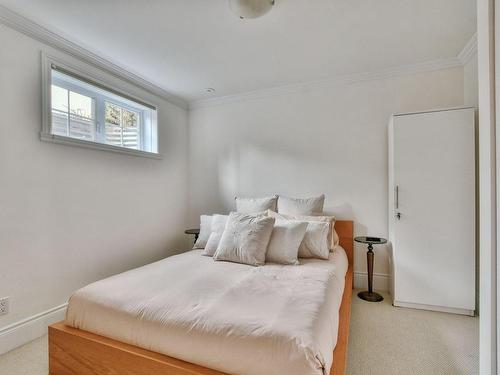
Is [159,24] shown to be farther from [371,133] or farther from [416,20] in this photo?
[371,133]

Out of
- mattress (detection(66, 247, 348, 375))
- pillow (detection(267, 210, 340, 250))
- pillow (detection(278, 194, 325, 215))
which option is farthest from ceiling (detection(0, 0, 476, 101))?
mattress (detection(66, 247, 348, 375))

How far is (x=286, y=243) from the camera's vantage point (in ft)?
7.56

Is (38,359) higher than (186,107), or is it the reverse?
(186,107)

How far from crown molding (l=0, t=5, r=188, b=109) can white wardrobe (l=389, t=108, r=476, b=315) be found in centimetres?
276

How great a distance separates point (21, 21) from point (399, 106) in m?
3.48

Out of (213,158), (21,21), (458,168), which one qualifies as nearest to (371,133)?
(458,168)

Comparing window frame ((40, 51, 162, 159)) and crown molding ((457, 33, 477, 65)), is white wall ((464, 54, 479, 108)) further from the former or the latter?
window frame ((40, 51, 162, 159))

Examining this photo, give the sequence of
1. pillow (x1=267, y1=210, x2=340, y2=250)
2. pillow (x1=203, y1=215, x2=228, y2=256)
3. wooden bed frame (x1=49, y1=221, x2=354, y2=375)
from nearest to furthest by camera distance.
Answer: wooden bed frame (x1=49, y1=221, x2=354, y2=375), pillow (x1=203, y1=215, x2=228, y2=256), pillow (x1=267, y1=210, x2=340, y2=250)

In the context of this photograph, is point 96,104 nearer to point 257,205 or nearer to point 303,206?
point 257,205

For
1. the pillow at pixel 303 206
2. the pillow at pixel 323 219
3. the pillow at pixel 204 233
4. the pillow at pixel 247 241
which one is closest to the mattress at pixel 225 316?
the pillow at pixel 247 241

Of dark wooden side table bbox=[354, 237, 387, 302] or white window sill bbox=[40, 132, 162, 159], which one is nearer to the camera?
white window sill bbox=[40, 132, 162, 159]

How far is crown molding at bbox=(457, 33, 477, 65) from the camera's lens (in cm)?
230

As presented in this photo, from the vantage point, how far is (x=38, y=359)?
1.80 meters

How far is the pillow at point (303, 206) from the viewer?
292 cm
